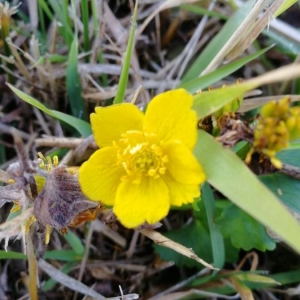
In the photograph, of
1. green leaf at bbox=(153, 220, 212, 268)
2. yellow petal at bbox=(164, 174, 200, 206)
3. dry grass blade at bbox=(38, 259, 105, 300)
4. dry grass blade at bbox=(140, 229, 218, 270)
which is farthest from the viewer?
green leaf at bbox=(153, 220, 212, 268)

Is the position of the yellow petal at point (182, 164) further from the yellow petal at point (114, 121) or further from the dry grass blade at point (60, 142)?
the dry grass blade at point (60, 142)

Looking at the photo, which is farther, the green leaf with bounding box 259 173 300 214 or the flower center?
the green leaf with bounding box 259 173 300 214

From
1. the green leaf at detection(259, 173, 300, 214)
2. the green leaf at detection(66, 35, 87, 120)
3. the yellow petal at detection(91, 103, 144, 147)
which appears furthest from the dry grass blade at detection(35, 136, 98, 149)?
the green leaf at detection(259, 173, 300, 214)

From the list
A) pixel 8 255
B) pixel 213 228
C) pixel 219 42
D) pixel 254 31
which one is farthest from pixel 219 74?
pixel 8 255

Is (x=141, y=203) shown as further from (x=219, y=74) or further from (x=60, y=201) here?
(x=219, y=74)

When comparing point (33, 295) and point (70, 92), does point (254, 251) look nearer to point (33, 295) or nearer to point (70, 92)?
point (33, 295)

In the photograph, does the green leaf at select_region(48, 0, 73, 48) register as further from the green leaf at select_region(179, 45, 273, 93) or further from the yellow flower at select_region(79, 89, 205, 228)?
the yellow flower at select_region(79, 89, 205, 228)

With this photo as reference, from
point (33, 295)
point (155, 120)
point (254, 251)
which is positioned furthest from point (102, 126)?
point (254, 251)
